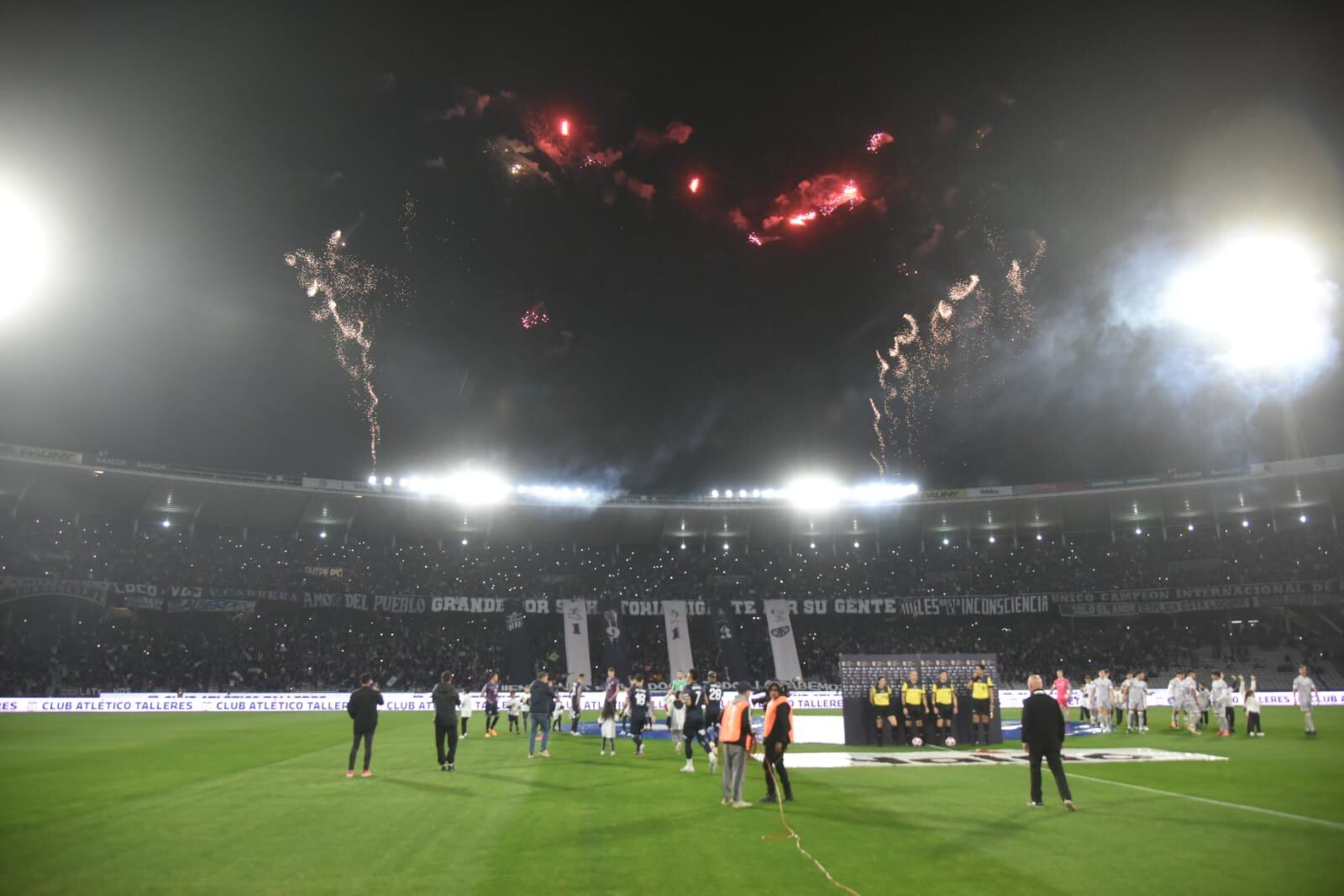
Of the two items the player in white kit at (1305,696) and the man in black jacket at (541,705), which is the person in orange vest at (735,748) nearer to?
the man in black jacket at (541,705)

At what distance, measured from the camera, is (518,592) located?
197 feet

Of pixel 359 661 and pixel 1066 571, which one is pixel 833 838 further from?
pixel 1066 571

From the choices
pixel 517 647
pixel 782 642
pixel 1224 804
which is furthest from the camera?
pixel 782 642

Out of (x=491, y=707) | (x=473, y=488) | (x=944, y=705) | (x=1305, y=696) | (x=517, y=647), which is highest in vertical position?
(x=473, y=488)

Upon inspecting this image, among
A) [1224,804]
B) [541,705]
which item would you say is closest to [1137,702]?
[1224,804]

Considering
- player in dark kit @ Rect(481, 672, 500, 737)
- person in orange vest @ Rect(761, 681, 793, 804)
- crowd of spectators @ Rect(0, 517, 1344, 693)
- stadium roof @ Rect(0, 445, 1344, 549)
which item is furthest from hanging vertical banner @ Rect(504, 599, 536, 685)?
person in orange vest @ Rect(761, 681, 793, 804)

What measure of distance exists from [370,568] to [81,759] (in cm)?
3937

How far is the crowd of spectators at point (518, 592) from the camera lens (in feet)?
156

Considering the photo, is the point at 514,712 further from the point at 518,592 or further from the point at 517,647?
the point at 518,592

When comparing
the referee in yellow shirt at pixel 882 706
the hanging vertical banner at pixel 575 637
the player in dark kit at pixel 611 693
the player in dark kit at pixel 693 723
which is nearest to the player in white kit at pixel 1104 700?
the referee in yellow shirt at pixel 882 706

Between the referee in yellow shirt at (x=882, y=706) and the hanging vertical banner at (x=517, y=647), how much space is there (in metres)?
33.9

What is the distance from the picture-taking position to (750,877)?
816 centimetres

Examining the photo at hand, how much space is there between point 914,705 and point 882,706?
83cm

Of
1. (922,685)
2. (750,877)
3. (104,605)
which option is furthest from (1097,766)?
(104,605)
